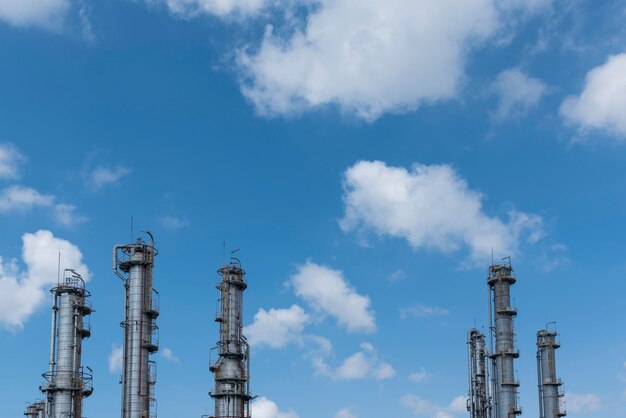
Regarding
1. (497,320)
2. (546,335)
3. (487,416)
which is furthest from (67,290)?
(546,335)

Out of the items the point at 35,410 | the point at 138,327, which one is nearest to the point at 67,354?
the point at 138,327

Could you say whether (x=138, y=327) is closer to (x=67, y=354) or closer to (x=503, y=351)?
(x=67, y=354)

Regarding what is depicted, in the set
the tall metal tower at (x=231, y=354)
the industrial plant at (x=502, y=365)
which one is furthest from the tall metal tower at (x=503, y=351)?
the tall metal tower at (x=231, y=354)

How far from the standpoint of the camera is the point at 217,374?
73.9 meters

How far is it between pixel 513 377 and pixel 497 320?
18.4 ft

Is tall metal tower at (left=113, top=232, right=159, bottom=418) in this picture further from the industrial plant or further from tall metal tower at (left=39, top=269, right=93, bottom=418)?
the industrial plant

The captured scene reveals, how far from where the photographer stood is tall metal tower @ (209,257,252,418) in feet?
239

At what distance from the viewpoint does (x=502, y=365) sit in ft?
266

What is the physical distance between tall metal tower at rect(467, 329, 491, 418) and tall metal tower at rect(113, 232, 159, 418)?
38188 millimetres

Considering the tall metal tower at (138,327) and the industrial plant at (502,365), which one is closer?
the tall metal tower at (138,327)

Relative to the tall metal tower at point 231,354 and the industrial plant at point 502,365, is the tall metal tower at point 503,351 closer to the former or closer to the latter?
the industrial plant at point 502,365

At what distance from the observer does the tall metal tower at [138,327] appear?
6275cm

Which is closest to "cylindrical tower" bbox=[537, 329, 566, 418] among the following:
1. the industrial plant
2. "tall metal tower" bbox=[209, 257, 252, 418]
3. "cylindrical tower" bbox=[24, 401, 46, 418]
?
the industrial plant

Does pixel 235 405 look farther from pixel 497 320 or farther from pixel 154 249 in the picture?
pixel 497 320
